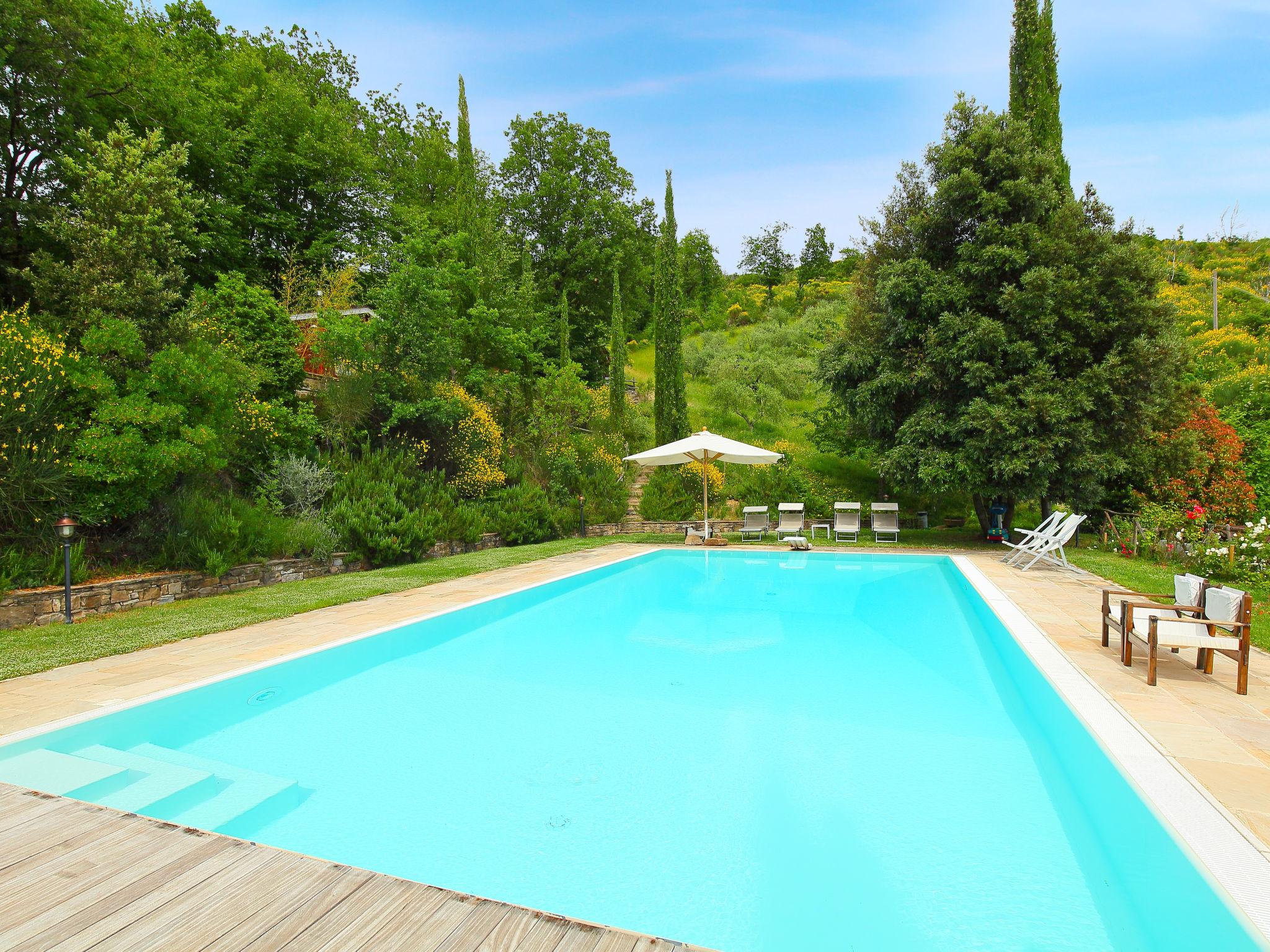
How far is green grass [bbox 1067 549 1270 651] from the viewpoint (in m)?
5.64

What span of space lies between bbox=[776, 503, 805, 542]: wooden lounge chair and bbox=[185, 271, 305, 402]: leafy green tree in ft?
33.8

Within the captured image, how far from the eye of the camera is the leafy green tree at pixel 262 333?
1076 cm

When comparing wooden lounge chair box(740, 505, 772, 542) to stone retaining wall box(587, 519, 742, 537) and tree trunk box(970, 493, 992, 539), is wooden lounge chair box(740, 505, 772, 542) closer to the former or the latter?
stone retaining wall box(587, 519, 742, 537)

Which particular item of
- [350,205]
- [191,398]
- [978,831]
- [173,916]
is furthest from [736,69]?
[173,916]

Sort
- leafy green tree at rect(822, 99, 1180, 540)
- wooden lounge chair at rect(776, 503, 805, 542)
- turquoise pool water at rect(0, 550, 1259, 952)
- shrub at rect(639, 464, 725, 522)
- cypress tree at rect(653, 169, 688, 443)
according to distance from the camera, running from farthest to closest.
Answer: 1. cypress tree at rect(653, 169, 688, 443)
2. shrub at rect(639, 464, 725, 522)
3. wooden lounge chair at rect(776, 503, 805, 542)
4. leafy green tree at rect(822, 99, 1180, 540)
5. turquoise pool water at rect(0, 550, 1259, 952)

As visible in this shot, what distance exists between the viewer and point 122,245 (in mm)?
7379


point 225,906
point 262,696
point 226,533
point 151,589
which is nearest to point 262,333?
point 226,533

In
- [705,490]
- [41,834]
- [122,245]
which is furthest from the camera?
[705,490]

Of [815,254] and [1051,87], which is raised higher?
[815,254]

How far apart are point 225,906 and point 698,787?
2.22 m

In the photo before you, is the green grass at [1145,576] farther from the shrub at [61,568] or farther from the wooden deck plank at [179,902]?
the shrub at [61,568]

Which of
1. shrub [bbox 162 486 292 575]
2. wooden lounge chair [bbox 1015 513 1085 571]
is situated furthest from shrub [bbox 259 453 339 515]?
wooden lounge chair [bbox 1015 513 1085 571]

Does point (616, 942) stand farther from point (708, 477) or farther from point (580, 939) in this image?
point (708, 477)

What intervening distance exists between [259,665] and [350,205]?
1889 cm
